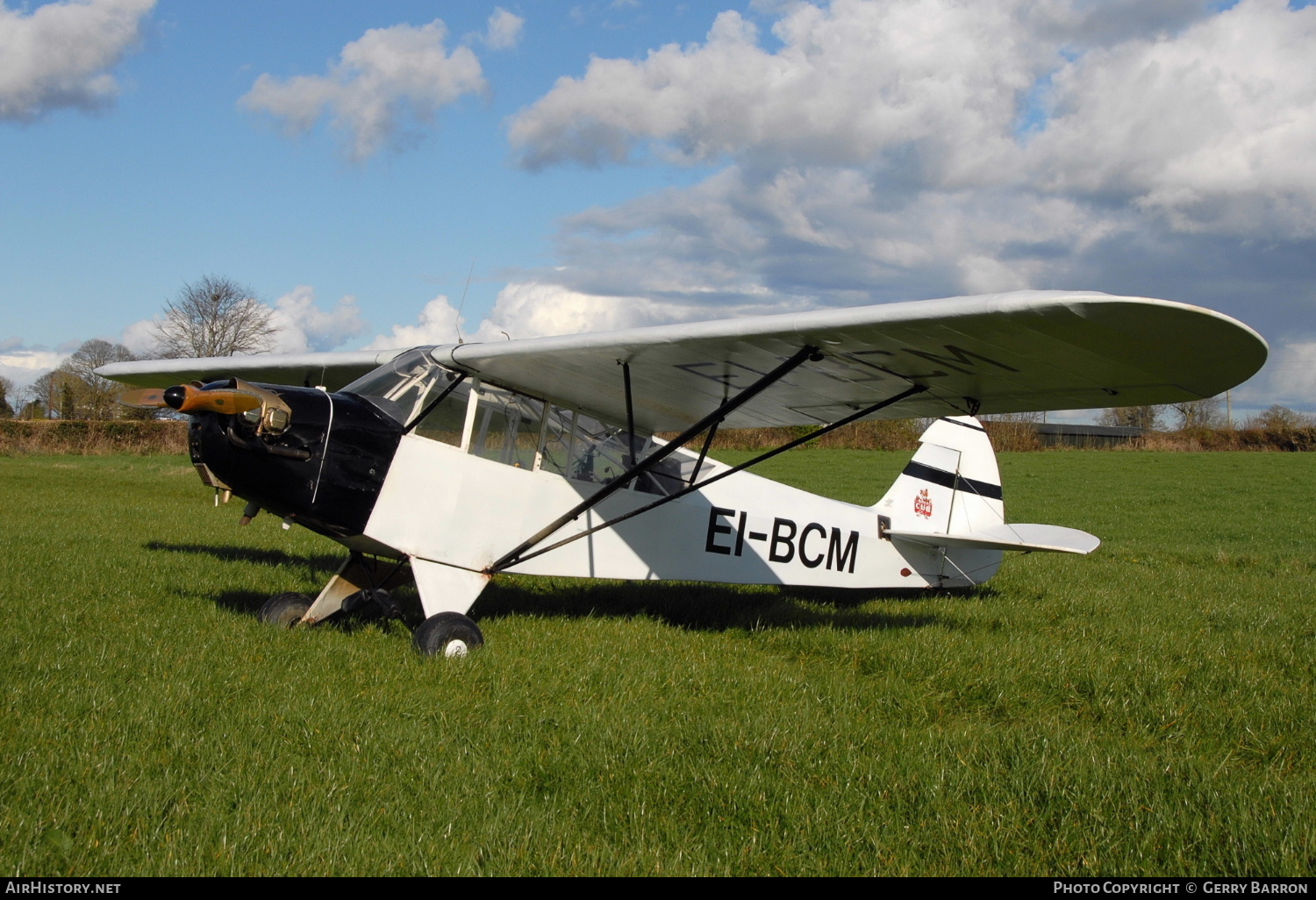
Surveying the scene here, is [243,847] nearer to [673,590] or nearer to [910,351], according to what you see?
[910,351]

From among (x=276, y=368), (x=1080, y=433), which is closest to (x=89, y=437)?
(x=276, y=368)

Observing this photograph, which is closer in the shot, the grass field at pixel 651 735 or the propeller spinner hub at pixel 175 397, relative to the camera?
the grass field at pixel 651 735

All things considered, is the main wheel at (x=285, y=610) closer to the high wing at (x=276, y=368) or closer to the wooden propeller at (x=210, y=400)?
the wooden propeller at (x=210, y=400)

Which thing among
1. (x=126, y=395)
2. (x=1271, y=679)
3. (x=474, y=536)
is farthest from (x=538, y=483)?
(x=1271, y=679)

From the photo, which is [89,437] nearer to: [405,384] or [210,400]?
[405,384]

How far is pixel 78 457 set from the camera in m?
33.1

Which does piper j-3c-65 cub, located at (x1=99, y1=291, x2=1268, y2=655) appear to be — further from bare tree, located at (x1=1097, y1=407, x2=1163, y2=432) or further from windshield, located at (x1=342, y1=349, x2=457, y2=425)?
bare tree, located at (x1=1097, y1=407, x2=1163, y2=432)

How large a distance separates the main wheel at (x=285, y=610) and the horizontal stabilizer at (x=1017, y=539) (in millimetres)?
5390

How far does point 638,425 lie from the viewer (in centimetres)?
788

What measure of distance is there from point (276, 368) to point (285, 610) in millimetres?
3377

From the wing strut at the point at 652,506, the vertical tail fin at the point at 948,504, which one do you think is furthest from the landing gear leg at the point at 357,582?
the vertical tail fin at the point at 948,504

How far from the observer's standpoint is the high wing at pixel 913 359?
Answer: 4.15m

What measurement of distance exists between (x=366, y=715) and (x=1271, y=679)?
5.58m

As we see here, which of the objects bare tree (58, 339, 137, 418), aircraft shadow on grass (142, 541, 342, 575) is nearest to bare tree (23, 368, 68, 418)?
bare tree (58, 339, 137, 418)
